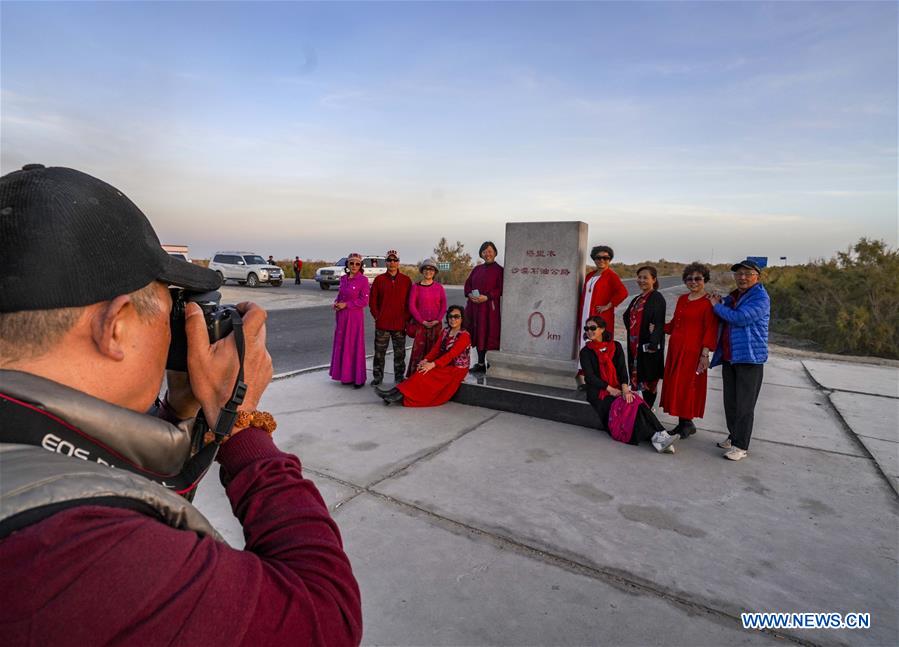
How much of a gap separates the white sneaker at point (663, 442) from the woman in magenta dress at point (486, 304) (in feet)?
9.42

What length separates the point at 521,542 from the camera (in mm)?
2752

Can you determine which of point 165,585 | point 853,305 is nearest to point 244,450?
point 165,585

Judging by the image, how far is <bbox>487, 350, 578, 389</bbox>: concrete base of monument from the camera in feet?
18.9

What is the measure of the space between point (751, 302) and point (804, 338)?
11.6 metres

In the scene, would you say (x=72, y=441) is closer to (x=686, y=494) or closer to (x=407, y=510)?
(x=407, y=510)

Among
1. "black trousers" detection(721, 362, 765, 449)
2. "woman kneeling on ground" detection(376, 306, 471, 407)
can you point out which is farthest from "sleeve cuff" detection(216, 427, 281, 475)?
"woman kneeling on ground" detection(376, 306, 471, 407)

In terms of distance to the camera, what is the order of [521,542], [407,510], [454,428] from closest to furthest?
[521,542] < [407,510] < [454,428]

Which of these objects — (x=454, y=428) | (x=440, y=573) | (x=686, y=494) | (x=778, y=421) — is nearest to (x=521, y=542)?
(x=440, y=573)

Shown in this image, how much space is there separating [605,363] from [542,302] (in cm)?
161

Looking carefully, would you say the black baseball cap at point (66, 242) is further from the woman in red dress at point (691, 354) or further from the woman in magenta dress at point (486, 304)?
the woman in magenta dress at point (486, 304)

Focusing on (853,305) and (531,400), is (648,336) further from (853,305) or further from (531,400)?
(853,305)

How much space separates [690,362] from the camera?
4.49 m

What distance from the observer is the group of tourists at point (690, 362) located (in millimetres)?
4113

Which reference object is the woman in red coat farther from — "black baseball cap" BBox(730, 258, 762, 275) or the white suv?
the white suv
